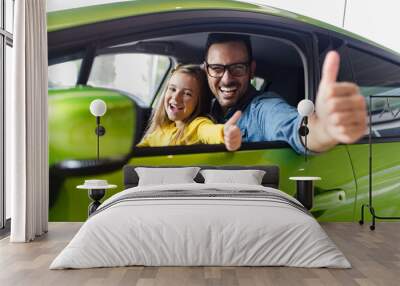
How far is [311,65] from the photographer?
21.5 feet

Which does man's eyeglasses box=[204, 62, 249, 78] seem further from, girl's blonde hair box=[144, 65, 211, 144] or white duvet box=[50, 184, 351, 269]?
white duvet box=[50, 184, 351, 269]

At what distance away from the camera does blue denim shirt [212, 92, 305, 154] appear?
258 inches

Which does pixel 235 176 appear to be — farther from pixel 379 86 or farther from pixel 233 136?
pixel 379 86

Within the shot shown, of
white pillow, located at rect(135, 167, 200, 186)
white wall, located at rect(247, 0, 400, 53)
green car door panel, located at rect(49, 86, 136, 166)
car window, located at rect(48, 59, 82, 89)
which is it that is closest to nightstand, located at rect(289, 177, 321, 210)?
white pillow, located at rect(135, 167, 200, 186)

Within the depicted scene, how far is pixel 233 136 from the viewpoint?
656cm

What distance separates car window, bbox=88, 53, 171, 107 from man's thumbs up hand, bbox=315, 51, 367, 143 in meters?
5.89

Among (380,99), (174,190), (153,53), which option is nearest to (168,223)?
(174,190)

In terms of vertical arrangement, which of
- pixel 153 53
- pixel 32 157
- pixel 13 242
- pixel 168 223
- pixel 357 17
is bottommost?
pixel 13 242

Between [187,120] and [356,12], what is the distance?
2473 mm

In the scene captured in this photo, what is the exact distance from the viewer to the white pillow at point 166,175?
19.6 feet

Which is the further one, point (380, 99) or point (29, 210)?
point (380, 99)

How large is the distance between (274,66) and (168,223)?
3.24 m

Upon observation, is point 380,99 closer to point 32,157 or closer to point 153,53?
point 153,53

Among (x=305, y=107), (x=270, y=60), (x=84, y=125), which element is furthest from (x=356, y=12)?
(x=84, y=125)
